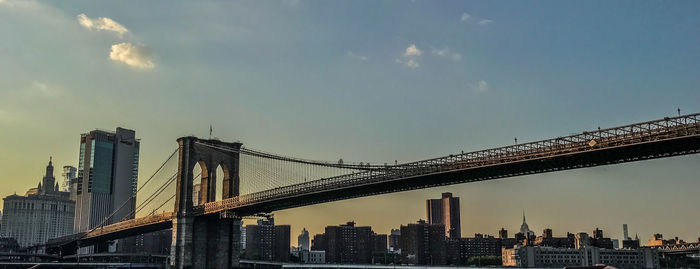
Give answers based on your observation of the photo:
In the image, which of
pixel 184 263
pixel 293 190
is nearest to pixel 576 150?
pixel 293 190

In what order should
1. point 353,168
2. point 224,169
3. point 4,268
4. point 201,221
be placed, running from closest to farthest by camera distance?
point 353,168 → point 201,221 → point 224,169 → point 4,268

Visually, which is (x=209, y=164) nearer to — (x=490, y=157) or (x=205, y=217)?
(x=205, y=217)

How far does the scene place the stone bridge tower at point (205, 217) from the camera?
8981 cm

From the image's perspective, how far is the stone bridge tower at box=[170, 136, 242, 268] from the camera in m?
89.8

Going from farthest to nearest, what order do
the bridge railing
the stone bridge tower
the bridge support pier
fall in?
the stone bridge tower < the bridge support pier < the bridge railing

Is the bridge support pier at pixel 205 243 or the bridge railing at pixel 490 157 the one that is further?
the bridge support pier at pixel 205 243

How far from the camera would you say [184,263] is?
87.7 metres

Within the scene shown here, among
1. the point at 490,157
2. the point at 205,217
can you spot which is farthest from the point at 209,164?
the point at 490,157

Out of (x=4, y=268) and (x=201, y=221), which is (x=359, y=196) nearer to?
(x=201, y=221)

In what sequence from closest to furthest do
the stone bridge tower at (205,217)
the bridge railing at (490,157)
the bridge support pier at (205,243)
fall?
the bridge railing at (490,157) → the bridge support pier at (205,243) → the stone bridge tower at (205,217)

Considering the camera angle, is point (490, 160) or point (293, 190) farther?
point (293, 190)

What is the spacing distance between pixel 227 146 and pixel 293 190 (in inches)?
866

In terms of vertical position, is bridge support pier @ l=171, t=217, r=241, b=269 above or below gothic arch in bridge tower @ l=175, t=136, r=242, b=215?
below

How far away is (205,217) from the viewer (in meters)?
92.3
